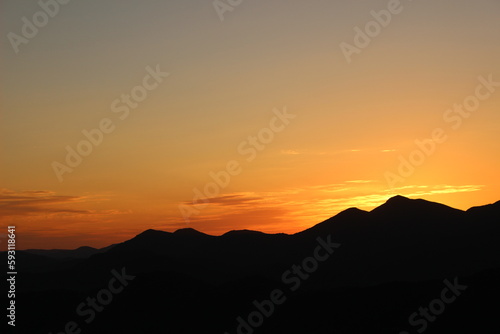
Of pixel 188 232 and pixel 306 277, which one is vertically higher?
pixel 188 232

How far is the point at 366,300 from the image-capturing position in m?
53.7

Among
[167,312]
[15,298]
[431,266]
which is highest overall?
[15,298]

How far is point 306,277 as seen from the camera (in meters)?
87.1

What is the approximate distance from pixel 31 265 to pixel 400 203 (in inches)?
3728

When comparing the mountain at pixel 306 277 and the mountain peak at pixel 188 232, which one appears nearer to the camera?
the mountain at pixel 306 277

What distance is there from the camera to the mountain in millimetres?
51500

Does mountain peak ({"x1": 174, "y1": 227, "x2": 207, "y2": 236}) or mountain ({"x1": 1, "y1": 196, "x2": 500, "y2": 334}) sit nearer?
mountain ({"x1": 1, "y1": 196, "x2": 500, "y2": 334})

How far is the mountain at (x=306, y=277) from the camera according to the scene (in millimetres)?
51500

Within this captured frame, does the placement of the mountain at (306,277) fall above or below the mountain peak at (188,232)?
below

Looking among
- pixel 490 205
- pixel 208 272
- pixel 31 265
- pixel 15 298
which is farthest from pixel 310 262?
pixel 31 265

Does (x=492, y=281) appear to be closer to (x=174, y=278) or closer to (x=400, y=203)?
(x=174, y=278)

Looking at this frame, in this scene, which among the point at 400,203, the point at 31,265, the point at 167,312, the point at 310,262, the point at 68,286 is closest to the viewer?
the point at 167,312

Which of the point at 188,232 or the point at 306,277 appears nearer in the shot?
the point at 306,277

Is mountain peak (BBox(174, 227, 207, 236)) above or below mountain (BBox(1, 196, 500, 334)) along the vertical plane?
above
